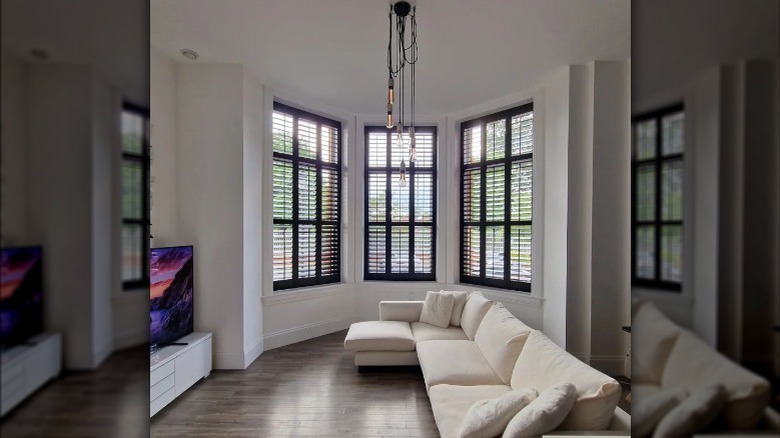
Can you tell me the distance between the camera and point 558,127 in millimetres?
3398

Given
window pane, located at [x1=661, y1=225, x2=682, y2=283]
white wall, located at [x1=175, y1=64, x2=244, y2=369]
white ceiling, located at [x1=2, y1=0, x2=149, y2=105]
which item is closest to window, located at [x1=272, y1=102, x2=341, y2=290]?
white wall, located at [x1=175, y1=64, x2=244, y2=369]

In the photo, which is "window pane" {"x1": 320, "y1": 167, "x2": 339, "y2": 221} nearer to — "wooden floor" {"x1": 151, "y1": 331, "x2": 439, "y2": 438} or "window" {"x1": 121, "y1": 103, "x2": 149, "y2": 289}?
"wooden floor" {"x1": 151, "y1": 331, "x2": 439, "y2": 438}

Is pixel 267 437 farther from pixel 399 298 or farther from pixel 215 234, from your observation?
pixel 399 298

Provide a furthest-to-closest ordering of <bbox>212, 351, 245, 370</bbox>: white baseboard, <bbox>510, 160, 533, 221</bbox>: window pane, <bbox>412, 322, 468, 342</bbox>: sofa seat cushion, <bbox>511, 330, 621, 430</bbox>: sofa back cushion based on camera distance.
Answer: <bbox>510, 160, 533, 221</bbox>: window pane, <bbox>412, 322, 468, 342</bbox>: sofa seat cushion, <bbox>212, 351, 245, 370</bbox>: white baseboard, <bbox>511, 330, 621, 430</bbox>: sofa back cushion

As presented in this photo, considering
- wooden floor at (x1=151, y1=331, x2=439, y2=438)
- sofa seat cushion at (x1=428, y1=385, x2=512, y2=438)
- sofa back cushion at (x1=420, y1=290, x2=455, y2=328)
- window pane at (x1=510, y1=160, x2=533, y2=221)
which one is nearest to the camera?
sofa seat cushion at (x1=428, y1=385, x2=512, y2=438)

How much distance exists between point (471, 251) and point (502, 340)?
87.1 inches

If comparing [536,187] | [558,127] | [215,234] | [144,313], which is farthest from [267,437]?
[558,127]

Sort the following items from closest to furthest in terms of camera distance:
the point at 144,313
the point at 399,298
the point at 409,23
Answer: the point at 144,313
the point at 409,23
the point at 399,298

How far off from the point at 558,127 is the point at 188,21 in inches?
135

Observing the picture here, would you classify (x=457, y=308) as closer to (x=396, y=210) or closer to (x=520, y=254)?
(x=520, y=254)

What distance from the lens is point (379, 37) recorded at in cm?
273

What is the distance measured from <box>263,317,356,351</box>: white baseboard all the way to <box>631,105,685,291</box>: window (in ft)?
13.0

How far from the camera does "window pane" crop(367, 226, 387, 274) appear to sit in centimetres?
484

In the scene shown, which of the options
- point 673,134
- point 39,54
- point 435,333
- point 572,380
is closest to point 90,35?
point 39,54
